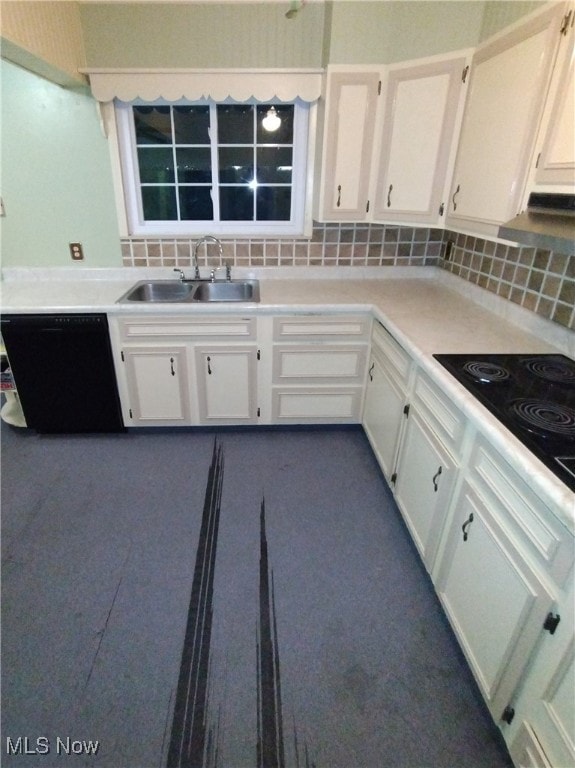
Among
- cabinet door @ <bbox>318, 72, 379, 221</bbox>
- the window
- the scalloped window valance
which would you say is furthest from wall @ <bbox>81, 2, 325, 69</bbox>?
cabinet door @ <bbox>318, 72, 379, 221</bbox>

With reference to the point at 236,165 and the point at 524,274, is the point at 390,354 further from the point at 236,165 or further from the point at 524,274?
the point at 236,165

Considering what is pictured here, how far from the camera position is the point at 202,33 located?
222 cm

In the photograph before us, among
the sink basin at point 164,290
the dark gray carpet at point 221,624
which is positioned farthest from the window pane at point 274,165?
the dark gray carpet at point 221,624

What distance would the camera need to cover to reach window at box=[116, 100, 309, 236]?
2529 millimetres

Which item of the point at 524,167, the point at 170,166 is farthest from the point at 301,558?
the point at 170,166

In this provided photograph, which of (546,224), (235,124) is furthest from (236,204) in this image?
(546,224)

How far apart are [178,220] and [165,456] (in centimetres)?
159

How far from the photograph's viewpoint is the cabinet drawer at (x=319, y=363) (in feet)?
7.98

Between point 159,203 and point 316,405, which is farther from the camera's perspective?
point 159,203

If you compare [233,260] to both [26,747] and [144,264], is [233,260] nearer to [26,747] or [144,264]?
[144,264]

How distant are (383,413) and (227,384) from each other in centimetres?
97

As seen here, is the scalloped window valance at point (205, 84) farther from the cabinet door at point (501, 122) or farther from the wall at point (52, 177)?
the cabinet door at point (501, 122)

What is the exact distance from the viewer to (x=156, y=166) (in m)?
2.63

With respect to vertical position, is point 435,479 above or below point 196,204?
below
